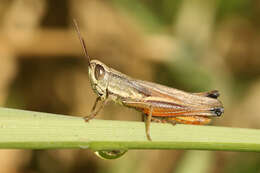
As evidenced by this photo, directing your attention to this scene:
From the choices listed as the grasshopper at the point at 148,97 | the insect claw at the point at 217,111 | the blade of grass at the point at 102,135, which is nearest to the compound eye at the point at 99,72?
the grasshopper at the point at 148,97

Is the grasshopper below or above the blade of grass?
above

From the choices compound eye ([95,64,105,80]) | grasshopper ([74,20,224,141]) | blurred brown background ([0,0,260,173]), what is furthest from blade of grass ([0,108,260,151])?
blurred brown background ([0,0,260,173])

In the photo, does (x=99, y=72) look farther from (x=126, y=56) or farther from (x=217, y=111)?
(x=126, y=56)

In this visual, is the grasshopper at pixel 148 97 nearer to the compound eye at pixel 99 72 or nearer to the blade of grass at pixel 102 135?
the compound eye at pixel 99 72

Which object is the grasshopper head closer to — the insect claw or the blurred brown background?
the insect claw

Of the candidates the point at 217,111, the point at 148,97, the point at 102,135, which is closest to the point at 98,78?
the point at 148,97

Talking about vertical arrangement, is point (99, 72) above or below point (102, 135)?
above
